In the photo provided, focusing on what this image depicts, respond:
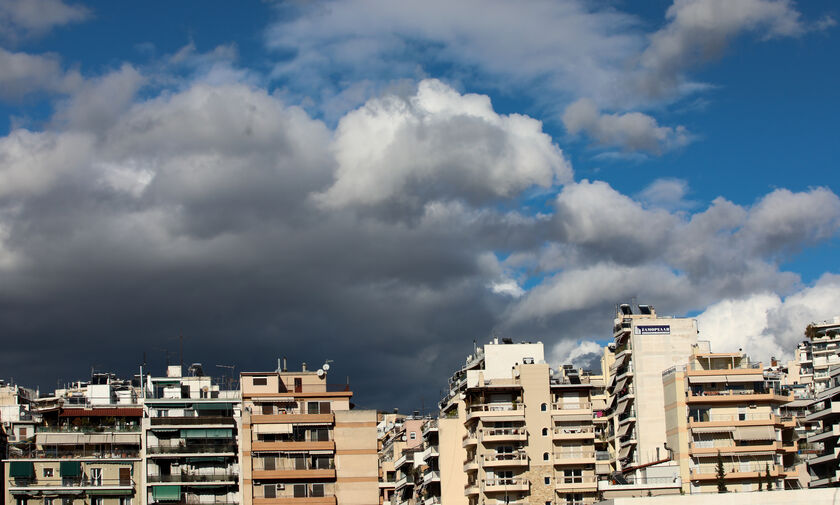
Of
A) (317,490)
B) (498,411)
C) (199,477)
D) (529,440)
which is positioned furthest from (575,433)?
(199,477)

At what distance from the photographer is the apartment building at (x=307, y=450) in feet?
374

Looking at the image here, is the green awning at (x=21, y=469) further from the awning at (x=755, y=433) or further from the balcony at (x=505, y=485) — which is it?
the awning at (x=755, y=433)

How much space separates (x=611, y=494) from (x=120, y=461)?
51749 mm

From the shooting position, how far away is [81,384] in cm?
18688

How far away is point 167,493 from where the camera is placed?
379ft

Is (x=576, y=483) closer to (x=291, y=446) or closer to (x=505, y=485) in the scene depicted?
(x=505, y=485)

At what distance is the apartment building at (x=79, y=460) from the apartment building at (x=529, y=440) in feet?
119

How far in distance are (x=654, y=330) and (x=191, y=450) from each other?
55142 millimetres

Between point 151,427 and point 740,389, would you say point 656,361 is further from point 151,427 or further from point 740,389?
point 151,427

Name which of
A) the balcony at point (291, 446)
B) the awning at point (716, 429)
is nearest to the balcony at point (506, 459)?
the balcony at point (291, 446)

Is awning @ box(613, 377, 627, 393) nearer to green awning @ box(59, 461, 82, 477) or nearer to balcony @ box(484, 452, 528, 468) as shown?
balcony @ box(484, 452, 528, 468)

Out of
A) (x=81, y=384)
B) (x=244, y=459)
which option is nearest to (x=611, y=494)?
(x=244, y=459)

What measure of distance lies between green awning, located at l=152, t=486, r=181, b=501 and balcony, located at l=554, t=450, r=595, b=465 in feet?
131

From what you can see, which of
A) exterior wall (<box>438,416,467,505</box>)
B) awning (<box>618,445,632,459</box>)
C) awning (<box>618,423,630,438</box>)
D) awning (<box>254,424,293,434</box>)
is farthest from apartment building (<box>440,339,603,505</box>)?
awning (<box>254,424,293,434</box>)
